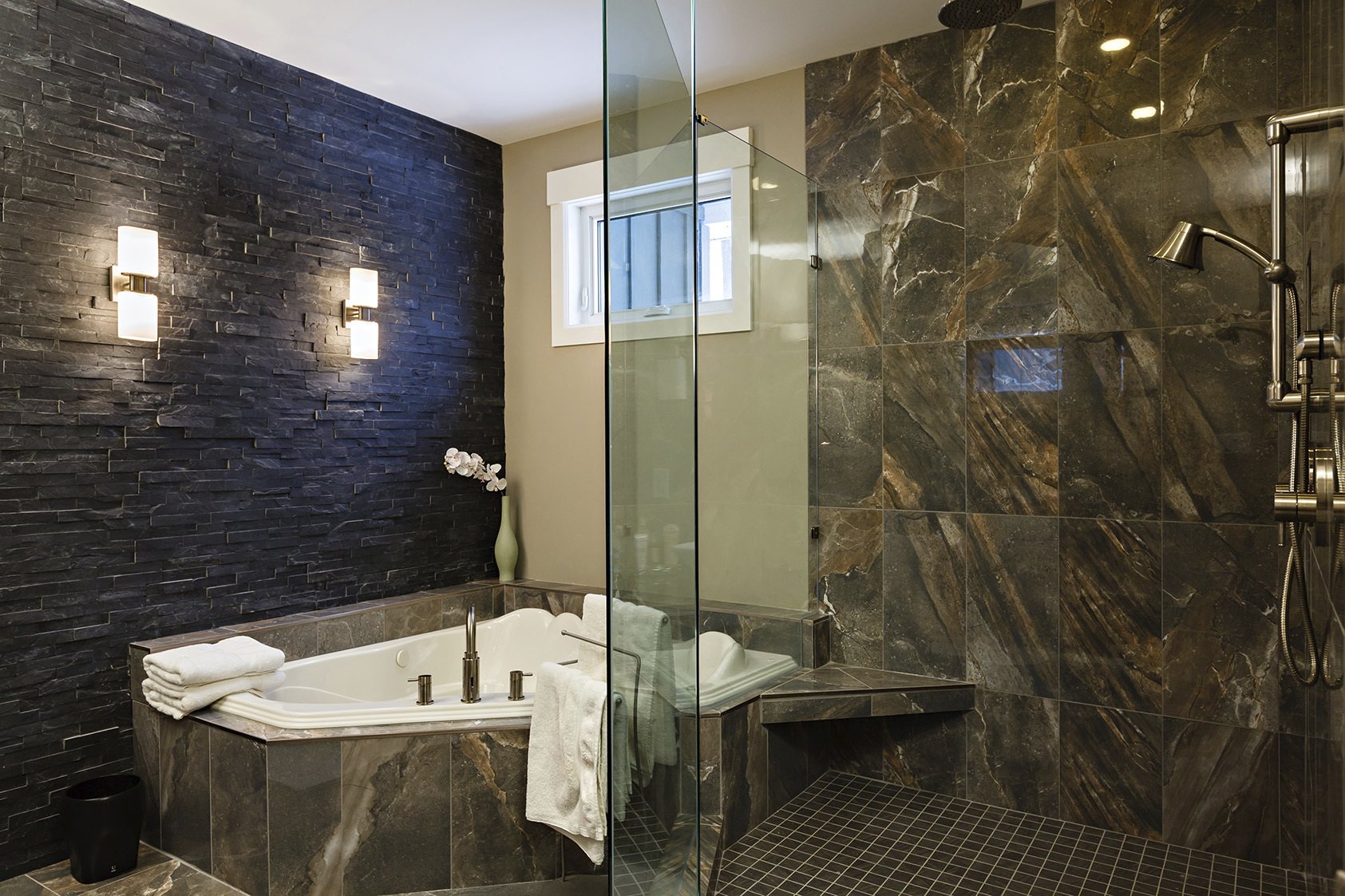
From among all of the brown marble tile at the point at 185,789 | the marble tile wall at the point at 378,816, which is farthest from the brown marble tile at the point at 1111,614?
the brown marble tile at the point at 185,789

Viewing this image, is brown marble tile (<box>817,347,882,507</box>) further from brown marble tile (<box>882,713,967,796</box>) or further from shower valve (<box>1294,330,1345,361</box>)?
shower valve (<box>1294,330,1345,361</box>)

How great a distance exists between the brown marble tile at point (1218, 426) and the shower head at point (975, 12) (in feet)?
3.51

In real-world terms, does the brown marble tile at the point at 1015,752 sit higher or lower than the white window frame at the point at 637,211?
lower

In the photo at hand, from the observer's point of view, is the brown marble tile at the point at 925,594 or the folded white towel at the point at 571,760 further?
the brown marble tile at the point at 925,594

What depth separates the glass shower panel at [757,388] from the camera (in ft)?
9.27

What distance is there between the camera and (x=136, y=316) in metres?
2.63

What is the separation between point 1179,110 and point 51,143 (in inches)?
132

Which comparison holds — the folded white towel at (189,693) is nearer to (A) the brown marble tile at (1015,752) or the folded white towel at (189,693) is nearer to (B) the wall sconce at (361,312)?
(B) the wall sconce at (361,312)

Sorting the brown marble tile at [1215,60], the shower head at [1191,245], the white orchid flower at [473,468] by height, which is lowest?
the white orchid flower at [473,468]

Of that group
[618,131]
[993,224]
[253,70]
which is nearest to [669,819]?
[618,131]

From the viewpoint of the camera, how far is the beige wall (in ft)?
12.6

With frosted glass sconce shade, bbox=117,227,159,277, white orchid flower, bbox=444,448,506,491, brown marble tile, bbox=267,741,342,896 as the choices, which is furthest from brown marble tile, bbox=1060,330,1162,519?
frosted glass sconce shade, bbox=117,227,159,277

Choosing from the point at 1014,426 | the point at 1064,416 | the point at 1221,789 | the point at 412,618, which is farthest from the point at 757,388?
the point at 1221,789

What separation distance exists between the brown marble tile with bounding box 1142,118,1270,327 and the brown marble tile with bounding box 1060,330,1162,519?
0.53 ft
